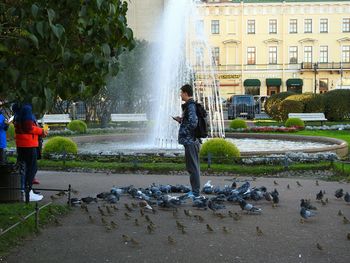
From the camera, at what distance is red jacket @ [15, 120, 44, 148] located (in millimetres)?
9180

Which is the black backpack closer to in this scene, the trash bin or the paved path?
the paved path

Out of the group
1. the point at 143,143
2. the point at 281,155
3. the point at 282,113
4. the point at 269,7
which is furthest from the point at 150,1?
the point at 281,155

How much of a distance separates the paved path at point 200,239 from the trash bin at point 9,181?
91 centimetres

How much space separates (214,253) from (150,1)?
62304 millimetres

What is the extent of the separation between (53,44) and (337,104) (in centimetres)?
3165

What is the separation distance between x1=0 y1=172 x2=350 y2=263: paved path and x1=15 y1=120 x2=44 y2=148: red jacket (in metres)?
1.33

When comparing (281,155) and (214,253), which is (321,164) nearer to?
(281,155)

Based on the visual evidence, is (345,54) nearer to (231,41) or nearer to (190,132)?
(231,41)

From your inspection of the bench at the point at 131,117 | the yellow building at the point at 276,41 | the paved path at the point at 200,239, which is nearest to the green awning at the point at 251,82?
the yellow building at the point at 276,41

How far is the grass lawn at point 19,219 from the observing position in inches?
260

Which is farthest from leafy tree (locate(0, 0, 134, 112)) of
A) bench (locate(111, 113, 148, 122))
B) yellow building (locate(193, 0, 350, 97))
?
yellow building (locate(193, 0, 350, 97))

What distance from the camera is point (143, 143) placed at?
22.7 m

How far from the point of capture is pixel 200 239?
6.79m

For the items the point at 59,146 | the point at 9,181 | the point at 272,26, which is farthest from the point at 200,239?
the point at 272,26
